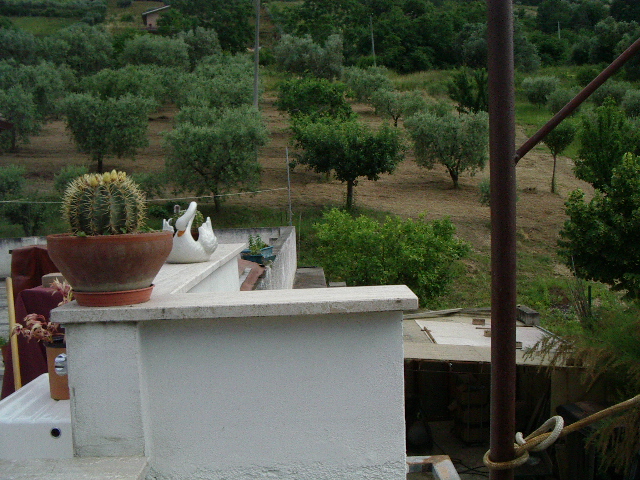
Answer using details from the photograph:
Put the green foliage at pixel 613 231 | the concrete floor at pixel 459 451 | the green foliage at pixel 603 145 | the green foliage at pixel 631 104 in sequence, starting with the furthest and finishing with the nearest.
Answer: the green foliage at pixel 631 104 < the green foliage at pixel 603 145 < the green foliage at pixel 613 231 < the concrete floor at pixel 459 451

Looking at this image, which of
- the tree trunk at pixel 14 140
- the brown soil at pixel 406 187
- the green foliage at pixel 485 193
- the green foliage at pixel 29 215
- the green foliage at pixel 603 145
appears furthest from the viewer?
the tree trunk at pixel 14 140

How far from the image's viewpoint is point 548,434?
2.50m

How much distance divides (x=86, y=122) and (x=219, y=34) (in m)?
29.9

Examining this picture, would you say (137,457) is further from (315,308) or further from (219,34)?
(219,34)

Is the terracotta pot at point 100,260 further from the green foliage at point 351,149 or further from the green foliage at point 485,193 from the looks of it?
the green foliage at point 485,193

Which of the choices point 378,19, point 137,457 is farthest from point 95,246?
point 378,19

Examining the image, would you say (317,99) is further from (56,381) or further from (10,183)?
(56,381)

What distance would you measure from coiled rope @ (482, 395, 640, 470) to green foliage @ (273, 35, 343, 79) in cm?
4056

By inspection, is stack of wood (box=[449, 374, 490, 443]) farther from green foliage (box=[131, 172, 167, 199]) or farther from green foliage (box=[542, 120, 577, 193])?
green foliage (box=[542, 120, 577, 193])

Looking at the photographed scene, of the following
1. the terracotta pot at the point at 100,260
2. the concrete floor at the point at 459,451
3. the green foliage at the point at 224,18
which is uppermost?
the green foliage at the point at 224,18

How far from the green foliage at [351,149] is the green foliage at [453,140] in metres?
4.05

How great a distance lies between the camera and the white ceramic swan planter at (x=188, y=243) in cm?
438

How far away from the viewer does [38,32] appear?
6356 cm

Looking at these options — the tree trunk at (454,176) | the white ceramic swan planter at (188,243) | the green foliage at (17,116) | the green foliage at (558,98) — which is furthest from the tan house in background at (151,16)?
the white ceramic swan planter at (188,243)
